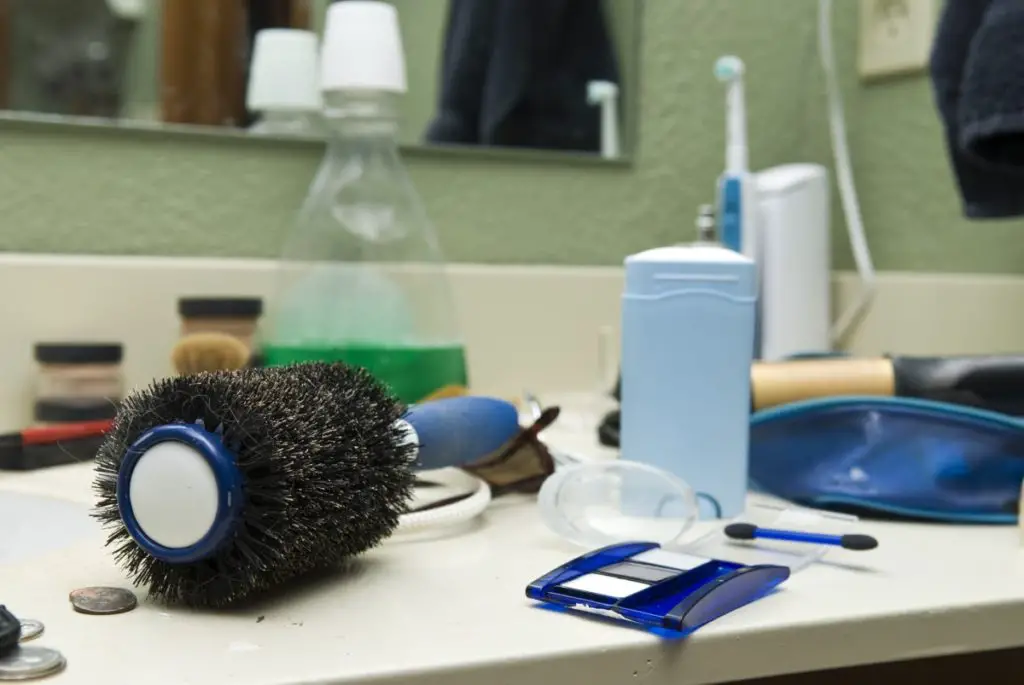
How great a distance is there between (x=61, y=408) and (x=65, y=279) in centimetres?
11

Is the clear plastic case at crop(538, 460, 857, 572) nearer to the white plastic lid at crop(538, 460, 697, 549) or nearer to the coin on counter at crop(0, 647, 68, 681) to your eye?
the white plastic lid at crop(538, 460, 697, 549)

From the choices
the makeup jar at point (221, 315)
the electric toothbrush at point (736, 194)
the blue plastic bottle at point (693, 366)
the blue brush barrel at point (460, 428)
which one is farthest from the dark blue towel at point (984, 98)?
the makeup jar at point (221, 315)

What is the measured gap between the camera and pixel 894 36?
0.91m

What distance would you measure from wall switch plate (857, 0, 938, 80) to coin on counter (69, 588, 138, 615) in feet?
2.68

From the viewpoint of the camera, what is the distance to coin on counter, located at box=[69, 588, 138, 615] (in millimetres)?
319

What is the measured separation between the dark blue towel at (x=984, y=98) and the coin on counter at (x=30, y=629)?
1.95ft

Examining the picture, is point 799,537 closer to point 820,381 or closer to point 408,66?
point 820,381

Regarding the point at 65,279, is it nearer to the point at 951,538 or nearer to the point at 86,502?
the point at 86,502

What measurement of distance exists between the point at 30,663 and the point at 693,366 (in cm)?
30

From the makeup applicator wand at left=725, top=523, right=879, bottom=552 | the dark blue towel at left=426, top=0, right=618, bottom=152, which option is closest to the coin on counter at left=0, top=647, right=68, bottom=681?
the makeup applicator wand at left=725, top=523, right=879, bottom=552

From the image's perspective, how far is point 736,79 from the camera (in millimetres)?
823

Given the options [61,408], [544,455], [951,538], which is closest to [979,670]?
[951,538]

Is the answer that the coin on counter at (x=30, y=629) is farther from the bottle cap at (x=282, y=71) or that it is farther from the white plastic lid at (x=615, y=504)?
the bottle cap at (x=282, y=71)

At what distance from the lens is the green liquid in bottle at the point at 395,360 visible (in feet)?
2.15
